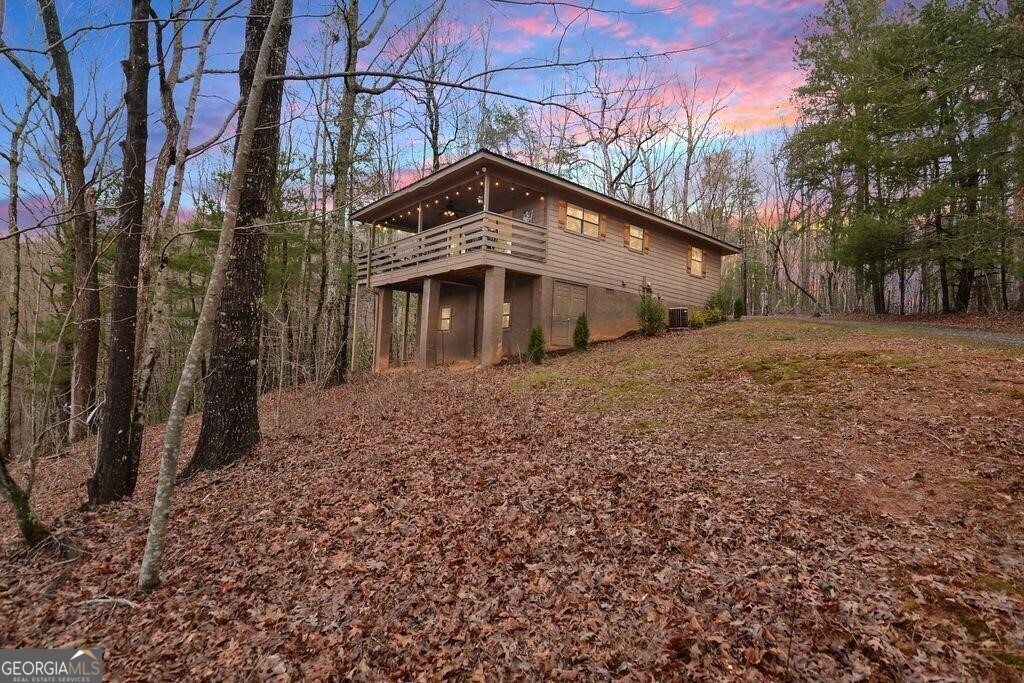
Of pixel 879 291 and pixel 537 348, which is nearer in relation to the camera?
pixel 537 348

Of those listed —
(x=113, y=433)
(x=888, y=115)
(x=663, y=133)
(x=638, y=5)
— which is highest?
(x=663, y=133)

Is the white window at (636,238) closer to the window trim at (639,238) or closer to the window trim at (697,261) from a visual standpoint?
the window trim at (639,238)

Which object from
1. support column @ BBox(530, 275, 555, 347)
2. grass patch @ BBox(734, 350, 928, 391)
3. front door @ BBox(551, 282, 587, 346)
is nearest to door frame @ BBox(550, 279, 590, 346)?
front door @ BBox(551, 282, 587, 346)

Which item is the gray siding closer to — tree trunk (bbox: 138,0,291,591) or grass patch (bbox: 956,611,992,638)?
tree trunk (bbox: 138,0,291,591)

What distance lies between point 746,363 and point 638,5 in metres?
9.49

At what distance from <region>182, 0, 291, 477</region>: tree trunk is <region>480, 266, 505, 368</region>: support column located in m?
7.98

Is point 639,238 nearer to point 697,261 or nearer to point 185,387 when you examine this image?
point 697,261

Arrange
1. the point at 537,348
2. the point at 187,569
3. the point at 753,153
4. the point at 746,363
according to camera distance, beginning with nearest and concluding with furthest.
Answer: the point at 187,569 → the point at 746,363 → the point at 537,348 → the point at 753,153

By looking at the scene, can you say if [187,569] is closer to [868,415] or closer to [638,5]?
[638,5]

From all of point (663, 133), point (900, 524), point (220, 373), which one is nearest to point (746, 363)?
point (900, 524)

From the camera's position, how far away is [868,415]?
6.89 metres

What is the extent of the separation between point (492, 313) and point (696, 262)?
12.7 metres

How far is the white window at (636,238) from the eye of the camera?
18297mm

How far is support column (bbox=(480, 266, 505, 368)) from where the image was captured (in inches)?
552
